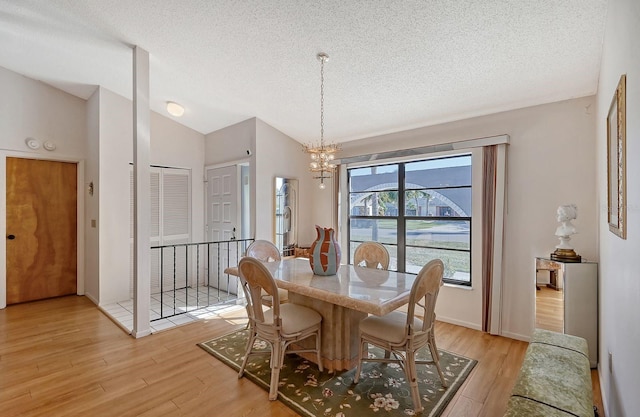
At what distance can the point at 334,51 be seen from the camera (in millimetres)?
2727

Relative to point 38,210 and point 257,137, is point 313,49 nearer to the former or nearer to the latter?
point 257,137

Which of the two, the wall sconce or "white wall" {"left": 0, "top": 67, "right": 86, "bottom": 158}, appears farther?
the wall sconce

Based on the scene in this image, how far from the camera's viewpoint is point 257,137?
4406 mm

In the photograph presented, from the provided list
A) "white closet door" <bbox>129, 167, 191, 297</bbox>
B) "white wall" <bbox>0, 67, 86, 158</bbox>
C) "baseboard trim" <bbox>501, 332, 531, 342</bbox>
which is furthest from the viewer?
"white closet door" <bbox>129, 167, 191, 297</bbox>

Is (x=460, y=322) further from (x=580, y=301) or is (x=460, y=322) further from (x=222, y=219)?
(x=222, y=219)

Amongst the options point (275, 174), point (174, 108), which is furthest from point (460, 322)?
point (174, 108)

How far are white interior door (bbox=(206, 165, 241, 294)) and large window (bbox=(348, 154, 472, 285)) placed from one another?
185 cm

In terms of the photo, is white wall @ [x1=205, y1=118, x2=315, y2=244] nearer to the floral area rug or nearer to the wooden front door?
the floral area rug

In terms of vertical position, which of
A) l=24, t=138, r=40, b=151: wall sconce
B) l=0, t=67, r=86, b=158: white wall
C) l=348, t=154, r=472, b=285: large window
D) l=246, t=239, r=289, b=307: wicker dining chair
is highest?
l=0, t=67, r=86, b=158: white wall

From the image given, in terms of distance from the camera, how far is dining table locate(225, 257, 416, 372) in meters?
2.19

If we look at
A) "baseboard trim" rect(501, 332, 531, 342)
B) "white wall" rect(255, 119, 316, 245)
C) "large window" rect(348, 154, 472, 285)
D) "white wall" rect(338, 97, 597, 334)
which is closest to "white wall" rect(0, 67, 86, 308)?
"white wall" rect(255, 119, 316, 245)

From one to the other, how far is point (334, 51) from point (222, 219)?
3.34 m

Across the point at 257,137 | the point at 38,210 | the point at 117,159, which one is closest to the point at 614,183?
Answer: the point at 257,137

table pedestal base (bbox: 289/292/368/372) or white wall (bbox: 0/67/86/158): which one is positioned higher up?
white wall (bbox: 0/67/86/158)
